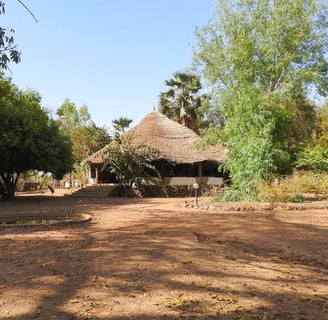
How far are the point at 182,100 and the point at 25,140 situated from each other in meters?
19.9

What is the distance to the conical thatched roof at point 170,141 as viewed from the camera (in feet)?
88.4

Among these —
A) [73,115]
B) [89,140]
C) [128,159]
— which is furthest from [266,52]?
[73,115]

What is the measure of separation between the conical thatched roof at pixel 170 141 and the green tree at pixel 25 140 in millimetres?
4512

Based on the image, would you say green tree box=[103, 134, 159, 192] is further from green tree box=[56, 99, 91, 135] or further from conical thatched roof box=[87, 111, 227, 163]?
green tree box=[56, 99, 91, 135]

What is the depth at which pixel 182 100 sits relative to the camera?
3625 centimetres

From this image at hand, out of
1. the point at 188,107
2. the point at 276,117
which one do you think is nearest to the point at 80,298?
the point at 276,117

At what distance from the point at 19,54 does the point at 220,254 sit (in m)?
4.13

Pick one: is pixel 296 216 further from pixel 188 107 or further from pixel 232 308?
pixel 188 107

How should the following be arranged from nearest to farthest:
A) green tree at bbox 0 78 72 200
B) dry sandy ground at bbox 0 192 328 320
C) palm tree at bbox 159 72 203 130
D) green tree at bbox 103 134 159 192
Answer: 1. dry sandy ground at bbox 0 192 328 320
2. green tree at bbox 0 78 72 200
3. green tree at bbox 103 134 159 192
4. palm tree at bbox 159 72 203 130

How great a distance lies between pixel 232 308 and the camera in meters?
3.79

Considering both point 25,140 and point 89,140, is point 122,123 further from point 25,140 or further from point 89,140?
point 25,140

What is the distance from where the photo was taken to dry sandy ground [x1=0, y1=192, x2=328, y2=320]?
3777mm

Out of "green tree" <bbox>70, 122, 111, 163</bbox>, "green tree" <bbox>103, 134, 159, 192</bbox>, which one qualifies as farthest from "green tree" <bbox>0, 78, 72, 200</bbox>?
"green tree" <bbox>70, 122, 111, 163</bbox>

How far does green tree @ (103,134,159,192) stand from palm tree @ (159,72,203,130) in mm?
12466
